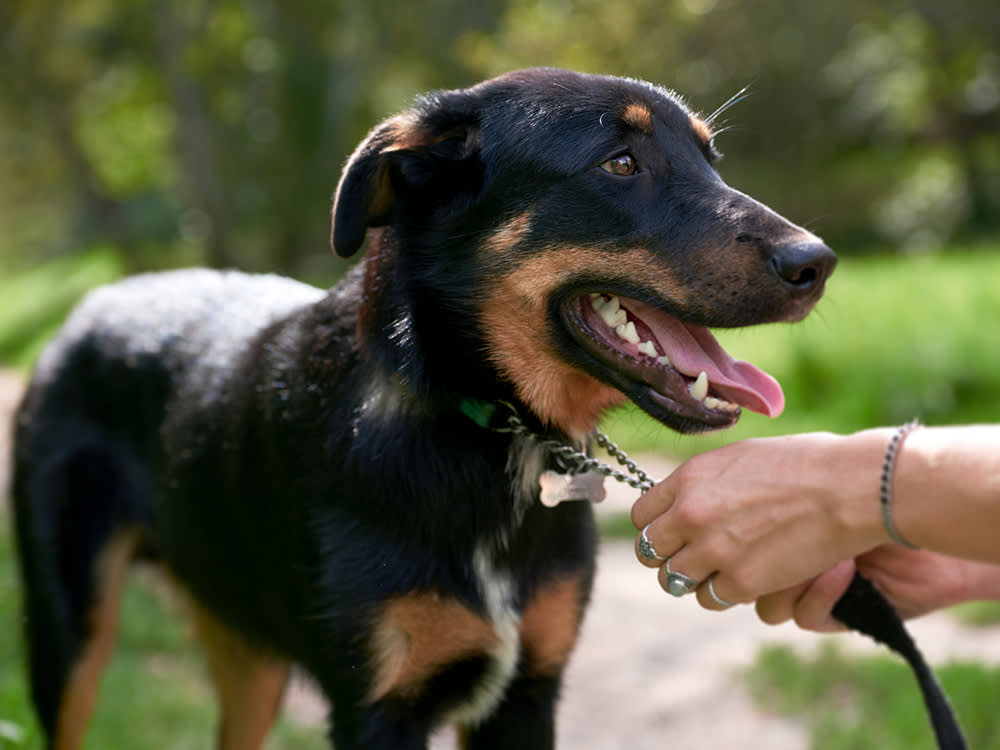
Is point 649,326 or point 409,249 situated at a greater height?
point 409,249

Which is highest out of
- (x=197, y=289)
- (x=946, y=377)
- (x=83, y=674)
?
(x=197, y=289)

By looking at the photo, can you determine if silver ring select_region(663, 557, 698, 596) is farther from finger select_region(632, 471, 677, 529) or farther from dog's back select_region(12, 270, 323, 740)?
dog's back select_region(12, 270, 323, 740)

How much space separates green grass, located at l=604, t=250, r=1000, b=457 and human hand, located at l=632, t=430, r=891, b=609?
4734mm

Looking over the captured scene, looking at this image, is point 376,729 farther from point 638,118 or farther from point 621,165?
point 638,118

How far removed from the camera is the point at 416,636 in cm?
244

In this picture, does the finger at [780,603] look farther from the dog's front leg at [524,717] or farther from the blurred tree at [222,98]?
the blurred tree at [222,98]

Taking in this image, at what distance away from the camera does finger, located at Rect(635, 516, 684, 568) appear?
7.25ft

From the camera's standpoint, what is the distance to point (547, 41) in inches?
452

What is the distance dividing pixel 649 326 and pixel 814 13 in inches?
805

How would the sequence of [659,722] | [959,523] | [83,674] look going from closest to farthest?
[959,523] < [83,674] < [659,722]

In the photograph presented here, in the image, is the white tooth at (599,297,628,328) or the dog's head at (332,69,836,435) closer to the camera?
the dog's head at (332,69,836,435)

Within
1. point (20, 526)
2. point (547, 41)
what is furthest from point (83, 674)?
point (547, 41)

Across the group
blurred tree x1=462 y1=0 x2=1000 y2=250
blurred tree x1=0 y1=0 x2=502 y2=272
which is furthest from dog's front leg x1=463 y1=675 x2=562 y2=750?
blurred tree x1=0 y1=0 x2=502 y2=272

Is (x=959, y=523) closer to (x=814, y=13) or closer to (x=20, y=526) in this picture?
(x=20, y=526)
